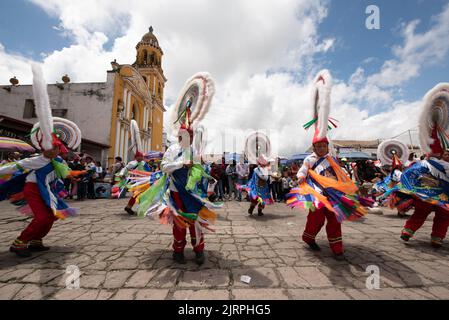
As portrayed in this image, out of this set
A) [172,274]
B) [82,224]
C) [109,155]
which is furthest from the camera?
[109,155]

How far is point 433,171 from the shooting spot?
3408 mm

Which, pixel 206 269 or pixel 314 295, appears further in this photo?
pixel 206 269

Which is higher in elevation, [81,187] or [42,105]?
[42,105]

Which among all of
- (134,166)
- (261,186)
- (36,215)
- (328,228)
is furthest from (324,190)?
(134,166)

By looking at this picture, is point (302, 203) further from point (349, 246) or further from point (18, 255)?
point (18, 255)

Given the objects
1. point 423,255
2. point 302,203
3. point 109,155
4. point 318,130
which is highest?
point 109,155

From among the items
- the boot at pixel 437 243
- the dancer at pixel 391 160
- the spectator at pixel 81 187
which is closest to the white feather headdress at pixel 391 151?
the dancer at pixel 391 160

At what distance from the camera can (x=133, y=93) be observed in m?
21.7

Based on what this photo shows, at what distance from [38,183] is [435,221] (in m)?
5.72

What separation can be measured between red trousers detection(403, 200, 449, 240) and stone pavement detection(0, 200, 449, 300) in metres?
0.24

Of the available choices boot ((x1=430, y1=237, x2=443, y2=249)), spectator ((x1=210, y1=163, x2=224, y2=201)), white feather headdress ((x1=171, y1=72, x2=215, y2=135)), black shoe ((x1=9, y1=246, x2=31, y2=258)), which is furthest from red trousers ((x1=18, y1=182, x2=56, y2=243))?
spectator ((x1=210, y1=163, x2=224, y2=201))

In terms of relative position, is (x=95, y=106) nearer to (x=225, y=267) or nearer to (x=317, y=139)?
(x=317, y=139)
